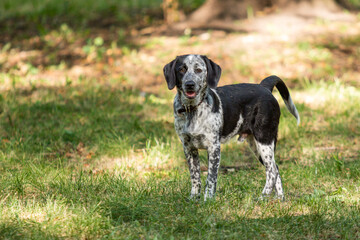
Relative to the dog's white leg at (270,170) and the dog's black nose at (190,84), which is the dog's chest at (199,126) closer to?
the dog's black nose at (190,84)

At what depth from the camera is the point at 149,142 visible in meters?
6.32

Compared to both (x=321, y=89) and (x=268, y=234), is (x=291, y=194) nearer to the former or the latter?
(x=268, y=234)

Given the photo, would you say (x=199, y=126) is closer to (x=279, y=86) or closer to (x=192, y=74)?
(x=192, y=74)

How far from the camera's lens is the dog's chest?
4555mm

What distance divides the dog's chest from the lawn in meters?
0.61

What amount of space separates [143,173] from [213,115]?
63.2 inches

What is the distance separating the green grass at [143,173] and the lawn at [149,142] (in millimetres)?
19

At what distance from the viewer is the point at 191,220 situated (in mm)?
4074

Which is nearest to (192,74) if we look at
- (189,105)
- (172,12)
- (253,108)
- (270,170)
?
(189,105)

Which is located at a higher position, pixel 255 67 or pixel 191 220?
pixel 191 220

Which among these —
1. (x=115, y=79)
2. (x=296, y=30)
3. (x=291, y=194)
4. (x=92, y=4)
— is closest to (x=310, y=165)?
(x=291, y=194)

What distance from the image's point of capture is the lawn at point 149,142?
13.3 feet

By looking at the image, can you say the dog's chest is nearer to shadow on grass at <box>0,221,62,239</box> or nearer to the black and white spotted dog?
the black and white spotted dog

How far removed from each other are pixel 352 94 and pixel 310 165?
10.0ft
